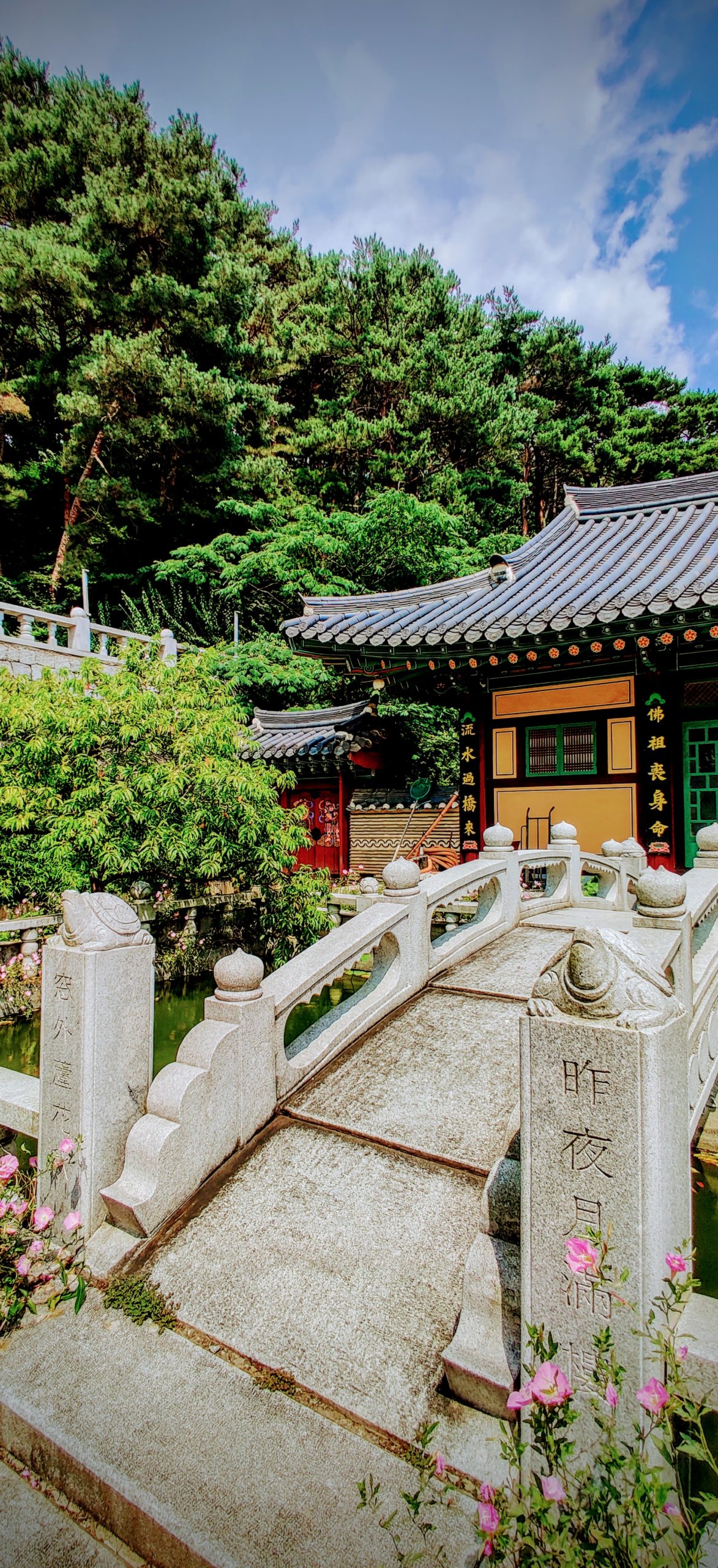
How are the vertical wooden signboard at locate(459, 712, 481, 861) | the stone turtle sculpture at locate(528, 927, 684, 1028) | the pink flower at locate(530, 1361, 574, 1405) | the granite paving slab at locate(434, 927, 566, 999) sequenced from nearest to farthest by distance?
the pink flower at locate(530, 1361, 574, 1405) → the stone turtle sculpture at locate(528, 927, 684, 1028) → the granite paving slab at locate(434, 927, 566, 999) → the vertical wooden signboard at locate(459, 712, 481, 861)

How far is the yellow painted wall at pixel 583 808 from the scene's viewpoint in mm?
9555

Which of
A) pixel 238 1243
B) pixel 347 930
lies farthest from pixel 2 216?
pixel 238 1243

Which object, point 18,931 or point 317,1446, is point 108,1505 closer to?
point 317,1446

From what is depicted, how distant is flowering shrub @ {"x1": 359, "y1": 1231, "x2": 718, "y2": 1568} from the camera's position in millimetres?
1756

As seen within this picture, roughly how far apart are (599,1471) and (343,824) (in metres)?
13.4

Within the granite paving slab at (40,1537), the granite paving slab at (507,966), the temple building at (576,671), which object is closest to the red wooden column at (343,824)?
the temple building at (576,671)

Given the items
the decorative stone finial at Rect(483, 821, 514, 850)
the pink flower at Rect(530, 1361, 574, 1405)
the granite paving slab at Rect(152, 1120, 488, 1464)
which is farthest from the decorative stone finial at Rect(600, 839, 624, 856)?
the pink flower at Rect(530, 1361, 574, 1405)

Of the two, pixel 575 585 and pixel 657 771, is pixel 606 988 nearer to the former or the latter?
pixel 657 771

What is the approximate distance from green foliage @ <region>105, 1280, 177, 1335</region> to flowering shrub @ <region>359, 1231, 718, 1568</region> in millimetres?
1191

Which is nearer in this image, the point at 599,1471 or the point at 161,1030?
the point at 599,1471

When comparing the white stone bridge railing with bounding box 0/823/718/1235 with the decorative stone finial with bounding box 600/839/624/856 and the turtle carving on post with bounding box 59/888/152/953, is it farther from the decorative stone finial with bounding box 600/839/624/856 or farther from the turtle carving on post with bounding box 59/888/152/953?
the decorative stone finial with bounding box 600/839/624/856

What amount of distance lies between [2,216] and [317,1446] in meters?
30.2

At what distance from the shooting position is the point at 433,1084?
4426 mm

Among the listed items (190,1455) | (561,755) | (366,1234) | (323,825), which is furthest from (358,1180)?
(323,825)
